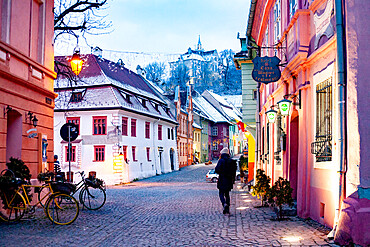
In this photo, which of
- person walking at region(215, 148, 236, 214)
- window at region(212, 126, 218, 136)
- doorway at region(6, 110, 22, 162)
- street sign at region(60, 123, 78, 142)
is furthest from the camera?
window at region(212, 126, 218, 136)

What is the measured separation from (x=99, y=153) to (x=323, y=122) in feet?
98.8

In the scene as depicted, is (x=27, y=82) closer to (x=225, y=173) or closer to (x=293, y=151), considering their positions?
(x=225, y=173)

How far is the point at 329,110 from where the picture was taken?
9367 millimetres

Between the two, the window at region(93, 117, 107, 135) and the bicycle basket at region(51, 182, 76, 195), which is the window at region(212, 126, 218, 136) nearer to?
the window at region(93, 117, 107, 135)

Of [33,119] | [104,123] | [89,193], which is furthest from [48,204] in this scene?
[104,123]

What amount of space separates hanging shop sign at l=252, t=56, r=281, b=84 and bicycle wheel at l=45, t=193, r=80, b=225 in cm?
596

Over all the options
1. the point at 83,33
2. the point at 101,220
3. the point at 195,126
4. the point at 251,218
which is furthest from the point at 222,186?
the point at 195,126

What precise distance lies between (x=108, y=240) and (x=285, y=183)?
4391mm

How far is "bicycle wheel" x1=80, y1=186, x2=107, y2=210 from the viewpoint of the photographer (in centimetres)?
1317

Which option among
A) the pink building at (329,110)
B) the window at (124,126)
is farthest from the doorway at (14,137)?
the window at (124,126)

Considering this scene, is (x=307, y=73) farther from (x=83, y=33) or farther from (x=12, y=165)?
(x=83, y=33)

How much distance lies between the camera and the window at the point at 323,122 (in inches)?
366

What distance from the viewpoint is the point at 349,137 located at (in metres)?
7.79

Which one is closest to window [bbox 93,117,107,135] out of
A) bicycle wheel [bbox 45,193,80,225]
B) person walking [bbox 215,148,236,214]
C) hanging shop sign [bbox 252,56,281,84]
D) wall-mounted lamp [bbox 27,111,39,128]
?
wall-mounted lamp [bbox 27,111,39,128]
